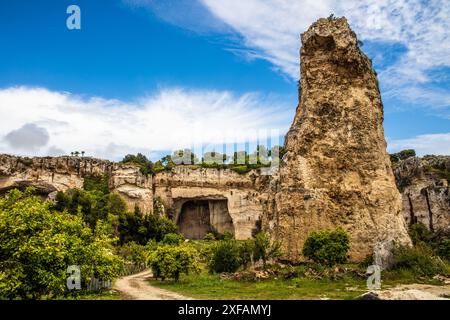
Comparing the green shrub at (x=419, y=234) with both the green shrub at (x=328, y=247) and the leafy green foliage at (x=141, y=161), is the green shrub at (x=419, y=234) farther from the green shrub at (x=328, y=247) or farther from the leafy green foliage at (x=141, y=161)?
the leafy green foliage at (x=141, y=161)

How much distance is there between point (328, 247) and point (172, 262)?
1026 centimetres

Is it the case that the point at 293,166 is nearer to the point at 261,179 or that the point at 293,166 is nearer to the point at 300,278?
the point at 300,278

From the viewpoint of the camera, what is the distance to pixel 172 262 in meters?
24.5

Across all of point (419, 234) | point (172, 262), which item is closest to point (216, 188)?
point (419, 234)

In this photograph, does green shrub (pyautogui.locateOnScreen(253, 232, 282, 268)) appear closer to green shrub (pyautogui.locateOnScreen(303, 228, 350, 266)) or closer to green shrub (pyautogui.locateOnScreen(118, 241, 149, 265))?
green shrub (pyautogui.locateOnScreen(303, 228, 350, 266))

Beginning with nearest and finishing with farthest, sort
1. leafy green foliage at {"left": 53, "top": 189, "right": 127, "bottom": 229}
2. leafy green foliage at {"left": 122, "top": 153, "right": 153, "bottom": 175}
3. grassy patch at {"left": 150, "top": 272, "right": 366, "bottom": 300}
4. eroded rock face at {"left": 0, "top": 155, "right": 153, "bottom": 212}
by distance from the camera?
grassy patch at {"left": 150, "top": 272, "right": 366, "bottom": 300} → leafy green foliage at {"left": 53, "top": 189, "right": 127, "bottom": 229} → eroded rock face at {"left": 0, "top": 155, "right": 153, "bottom": 212} → leafy green foliage at {"left": 122, "top": 153, "right": 153, "bottom": 175}

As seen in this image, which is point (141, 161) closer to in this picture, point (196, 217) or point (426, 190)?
point (196, 217)

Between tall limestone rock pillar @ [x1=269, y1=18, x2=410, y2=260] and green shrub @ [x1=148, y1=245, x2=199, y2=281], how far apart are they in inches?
378

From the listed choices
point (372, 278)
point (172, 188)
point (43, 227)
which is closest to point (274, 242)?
point (372, 278)

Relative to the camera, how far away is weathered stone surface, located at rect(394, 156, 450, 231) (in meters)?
47.1

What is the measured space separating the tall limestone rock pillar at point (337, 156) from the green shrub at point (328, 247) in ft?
12.2

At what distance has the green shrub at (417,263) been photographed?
909 inches

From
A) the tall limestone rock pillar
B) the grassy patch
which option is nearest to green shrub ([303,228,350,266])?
the grassy patch

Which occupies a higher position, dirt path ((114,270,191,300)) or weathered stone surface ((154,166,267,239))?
weathered stone surface ((154,166,267,239))
